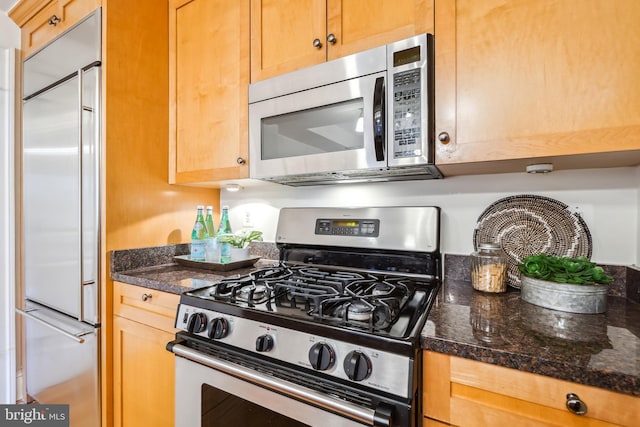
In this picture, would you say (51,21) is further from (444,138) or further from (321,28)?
(444,138)

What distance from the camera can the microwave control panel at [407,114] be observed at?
1.01 m

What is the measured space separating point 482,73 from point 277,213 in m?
1.17

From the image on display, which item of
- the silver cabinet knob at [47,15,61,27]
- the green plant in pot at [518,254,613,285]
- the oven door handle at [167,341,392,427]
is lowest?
the oven door handle at [167,341,392,427]

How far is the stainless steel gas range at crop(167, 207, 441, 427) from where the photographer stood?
2.35 feet

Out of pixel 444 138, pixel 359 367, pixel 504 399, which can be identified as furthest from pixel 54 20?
pixel 504 399

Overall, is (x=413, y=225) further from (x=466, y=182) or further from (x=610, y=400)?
(x=610, y=400)

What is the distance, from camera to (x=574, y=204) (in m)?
1.10

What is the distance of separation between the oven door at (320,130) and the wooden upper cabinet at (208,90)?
0.34 ft

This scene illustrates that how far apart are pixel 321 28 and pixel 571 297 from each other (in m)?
1.23

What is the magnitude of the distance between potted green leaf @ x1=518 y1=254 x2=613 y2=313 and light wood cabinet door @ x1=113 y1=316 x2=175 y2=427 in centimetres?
132

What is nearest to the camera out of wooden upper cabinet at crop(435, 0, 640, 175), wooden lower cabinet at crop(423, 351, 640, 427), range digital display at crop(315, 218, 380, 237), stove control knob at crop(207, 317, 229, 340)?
wooden lower cabinet at crop(423, 351, 640, 427)

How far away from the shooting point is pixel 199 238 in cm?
167

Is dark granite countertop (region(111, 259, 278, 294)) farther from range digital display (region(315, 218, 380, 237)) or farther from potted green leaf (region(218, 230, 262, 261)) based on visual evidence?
range digital display (region(315, 218, 380, 237))

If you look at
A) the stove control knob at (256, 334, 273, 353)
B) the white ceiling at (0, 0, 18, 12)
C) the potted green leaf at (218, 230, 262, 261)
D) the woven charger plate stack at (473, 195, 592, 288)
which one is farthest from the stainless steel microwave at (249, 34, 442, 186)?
the white ceiling at (0, 0, 18, 12)
